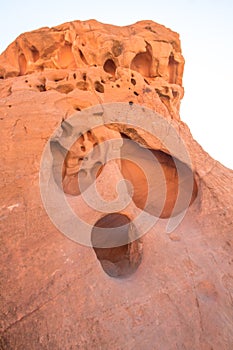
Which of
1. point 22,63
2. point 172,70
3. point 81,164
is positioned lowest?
point 81,164

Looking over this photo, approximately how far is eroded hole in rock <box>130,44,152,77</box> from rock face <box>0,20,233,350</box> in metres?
0.20

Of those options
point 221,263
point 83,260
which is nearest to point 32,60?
point 83,260

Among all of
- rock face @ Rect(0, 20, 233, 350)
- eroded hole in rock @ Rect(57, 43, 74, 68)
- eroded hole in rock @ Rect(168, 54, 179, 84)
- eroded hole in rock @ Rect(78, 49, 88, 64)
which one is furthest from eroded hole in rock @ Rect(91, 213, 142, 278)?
eroded hole in rock @ Rect(168, 54, 179, 84)

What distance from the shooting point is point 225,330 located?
3502mm

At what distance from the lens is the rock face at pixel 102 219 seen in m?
3.06

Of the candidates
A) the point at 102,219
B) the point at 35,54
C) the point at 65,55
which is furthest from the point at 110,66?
the point at 102,219

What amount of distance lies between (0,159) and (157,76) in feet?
21.3

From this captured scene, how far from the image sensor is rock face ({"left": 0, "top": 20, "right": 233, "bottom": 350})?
306 centimetres

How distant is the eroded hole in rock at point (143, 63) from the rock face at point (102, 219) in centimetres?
20

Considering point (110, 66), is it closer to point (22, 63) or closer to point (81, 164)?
point (22, 63)

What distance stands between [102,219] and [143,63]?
5995mm

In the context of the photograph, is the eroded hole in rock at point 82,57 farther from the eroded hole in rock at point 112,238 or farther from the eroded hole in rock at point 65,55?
the eroded hole in rock at point 112,238

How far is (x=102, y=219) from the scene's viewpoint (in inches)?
215

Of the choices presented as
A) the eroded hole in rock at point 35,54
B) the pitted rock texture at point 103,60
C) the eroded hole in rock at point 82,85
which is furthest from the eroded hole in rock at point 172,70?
the eroded hole in rock at point 35,54
